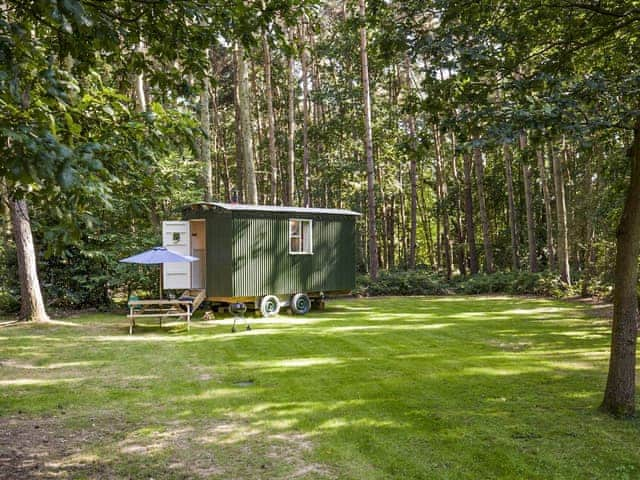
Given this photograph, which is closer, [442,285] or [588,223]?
[588,223]

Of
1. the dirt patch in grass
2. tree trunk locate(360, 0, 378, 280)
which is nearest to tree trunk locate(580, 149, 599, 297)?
A: tree trunk locate(360, 0, 378, 280)

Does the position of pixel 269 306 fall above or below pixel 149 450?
above

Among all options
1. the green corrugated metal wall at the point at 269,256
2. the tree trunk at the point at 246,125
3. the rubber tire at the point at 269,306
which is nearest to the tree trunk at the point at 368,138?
the green corrugated metal wall at the point at 269,256

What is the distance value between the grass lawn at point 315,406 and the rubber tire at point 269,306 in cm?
307

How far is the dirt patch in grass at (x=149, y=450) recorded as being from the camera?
409 cm

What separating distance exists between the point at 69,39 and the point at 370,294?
16.3 meters

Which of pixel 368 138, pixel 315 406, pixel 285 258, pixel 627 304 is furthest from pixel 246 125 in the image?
pixel 627 304

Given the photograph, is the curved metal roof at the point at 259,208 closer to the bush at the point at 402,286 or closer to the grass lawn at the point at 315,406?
the grass lawn at the point at 315,406

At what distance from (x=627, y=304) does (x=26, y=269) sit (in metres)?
11.4

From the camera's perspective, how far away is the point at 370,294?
19.3m

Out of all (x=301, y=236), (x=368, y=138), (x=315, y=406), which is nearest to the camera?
(x=315, y=406)

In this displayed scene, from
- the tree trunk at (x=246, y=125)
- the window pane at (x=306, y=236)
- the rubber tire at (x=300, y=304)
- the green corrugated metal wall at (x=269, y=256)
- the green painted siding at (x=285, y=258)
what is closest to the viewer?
the green corrugated metal wall at (x=269, y=256)

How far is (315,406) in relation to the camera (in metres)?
5.65

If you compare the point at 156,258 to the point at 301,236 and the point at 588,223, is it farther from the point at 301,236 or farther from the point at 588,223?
the point at 588,223
